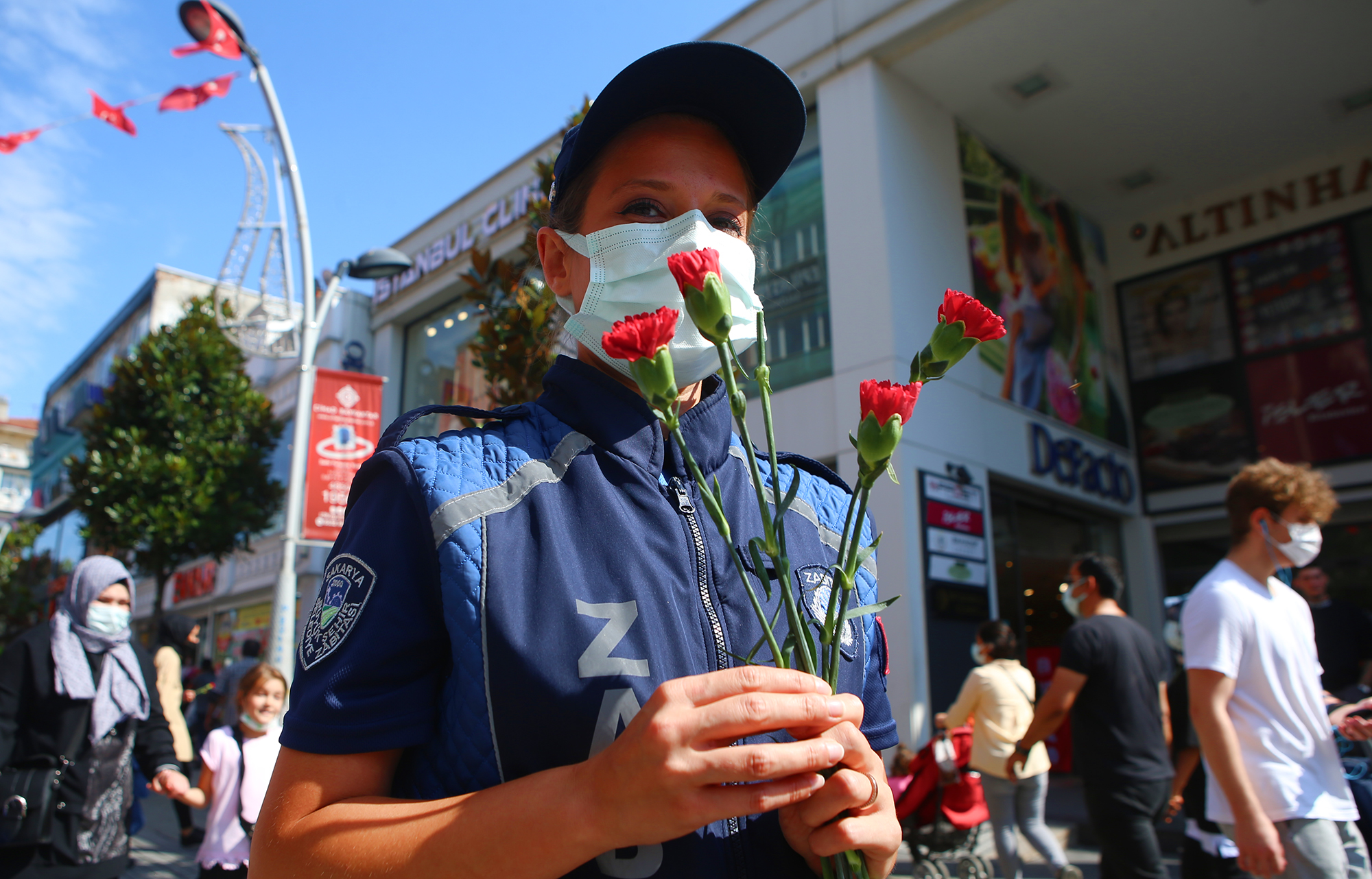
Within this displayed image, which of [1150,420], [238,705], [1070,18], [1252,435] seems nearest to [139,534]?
[238,705]

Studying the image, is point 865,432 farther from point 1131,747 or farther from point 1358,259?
point 1358,259

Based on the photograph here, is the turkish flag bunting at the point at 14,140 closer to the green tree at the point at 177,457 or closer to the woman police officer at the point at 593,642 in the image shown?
the green tree at the point at 177,457

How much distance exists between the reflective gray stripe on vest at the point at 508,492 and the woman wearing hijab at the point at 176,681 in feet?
13.5

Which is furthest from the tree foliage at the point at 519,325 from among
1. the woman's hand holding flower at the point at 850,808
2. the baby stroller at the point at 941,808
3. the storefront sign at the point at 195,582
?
the storefront sign at the point at 195,582

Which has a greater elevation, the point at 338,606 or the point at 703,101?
the point at 703,101

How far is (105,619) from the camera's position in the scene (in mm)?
3906

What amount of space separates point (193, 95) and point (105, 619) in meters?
7.33

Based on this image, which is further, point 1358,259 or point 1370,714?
point 1358,259

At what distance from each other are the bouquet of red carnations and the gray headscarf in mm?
3825

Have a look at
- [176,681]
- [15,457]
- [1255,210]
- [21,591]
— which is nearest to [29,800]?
[176,681]

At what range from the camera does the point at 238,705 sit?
4.64m

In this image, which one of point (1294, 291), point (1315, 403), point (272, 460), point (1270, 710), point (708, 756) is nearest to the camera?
point (708, 756)

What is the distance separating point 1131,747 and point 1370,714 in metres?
1.27

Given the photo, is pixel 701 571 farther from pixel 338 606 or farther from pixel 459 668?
pixel 338 606
